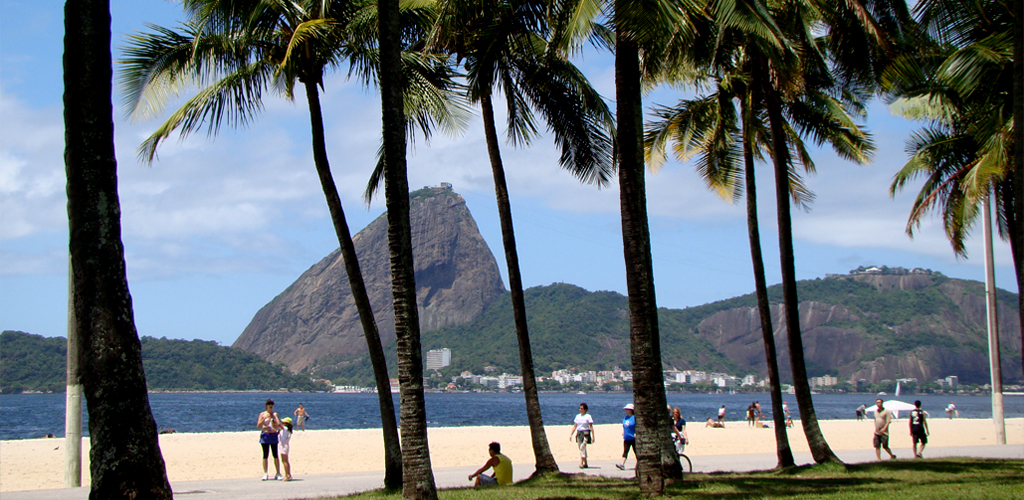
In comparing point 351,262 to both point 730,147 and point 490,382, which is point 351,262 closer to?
point 730,147

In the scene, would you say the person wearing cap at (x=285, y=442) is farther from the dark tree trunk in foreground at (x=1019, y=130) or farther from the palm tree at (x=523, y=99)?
the dark tree trunk in foreground at (x=1019, y=130)

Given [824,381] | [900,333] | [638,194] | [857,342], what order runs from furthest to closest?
[857,342], [900,333], [824,381], [638,194]

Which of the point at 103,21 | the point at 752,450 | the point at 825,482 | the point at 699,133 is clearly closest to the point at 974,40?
the point at 699,133

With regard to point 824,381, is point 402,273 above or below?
above

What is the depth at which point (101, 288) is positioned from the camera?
17.2ft

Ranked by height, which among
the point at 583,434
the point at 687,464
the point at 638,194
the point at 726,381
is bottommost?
the point at 726,381

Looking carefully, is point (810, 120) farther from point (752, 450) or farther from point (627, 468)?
point (752, 450)

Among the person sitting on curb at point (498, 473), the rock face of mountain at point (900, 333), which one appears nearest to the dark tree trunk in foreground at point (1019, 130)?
the person sitting on curb at point (498, 473)

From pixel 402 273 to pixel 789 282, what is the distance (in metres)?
7.46

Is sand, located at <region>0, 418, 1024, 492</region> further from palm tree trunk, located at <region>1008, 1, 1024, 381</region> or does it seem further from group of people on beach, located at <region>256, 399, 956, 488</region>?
palm tree trunk, located at <region>1008, 1, 1024, 381</region>

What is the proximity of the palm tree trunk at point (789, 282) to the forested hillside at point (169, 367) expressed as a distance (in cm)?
12270

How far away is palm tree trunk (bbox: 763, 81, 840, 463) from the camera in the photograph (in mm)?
12664

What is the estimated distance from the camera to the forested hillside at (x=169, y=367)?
4835 inches

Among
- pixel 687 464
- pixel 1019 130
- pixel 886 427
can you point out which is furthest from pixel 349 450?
pixel 1019 130
